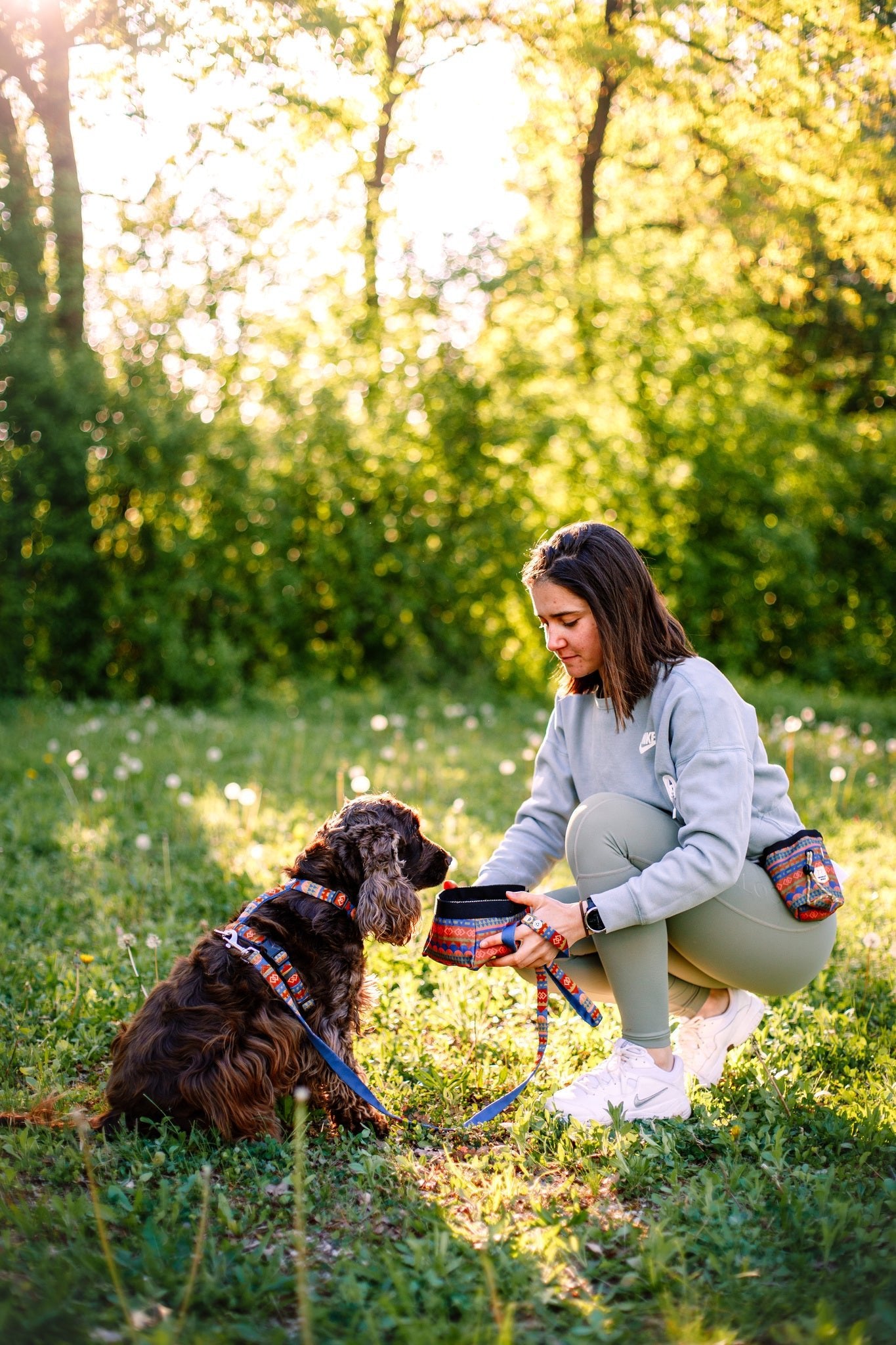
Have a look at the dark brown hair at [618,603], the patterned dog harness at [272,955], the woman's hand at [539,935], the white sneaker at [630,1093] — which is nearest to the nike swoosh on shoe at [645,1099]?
the white sneaker at [630,1093]

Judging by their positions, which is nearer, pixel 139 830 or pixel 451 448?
pixel 139 830

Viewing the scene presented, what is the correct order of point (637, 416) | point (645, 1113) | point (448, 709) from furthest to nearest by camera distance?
point (637, 416) → point (448, 709) → point (645, 1113)

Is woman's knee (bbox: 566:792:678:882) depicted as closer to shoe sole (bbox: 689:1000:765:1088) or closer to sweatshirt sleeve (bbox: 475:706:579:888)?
sweatshirt sleeve (bbox: 475:706:579:888)

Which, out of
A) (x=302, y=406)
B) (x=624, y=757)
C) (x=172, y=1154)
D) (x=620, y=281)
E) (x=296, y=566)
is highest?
(x=620, y=281)

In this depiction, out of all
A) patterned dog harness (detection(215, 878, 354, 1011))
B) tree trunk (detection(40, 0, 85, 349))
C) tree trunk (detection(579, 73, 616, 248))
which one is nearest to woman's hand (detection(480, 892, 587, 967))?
patterned dog harness (detection(215, 878, 354, 1011))

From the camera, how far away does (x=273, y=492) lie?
10.2 meters

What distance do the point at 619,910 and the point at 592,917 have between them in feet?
0.27

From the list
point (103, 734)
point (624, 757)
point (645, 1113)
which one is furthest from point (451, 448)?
point (645, 1113)

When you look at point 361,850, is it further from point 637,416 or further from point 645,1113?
point 637,416

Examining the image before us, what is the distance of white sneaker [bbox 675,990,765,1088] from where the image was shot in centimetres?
342

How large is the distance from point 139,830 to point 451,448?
5964 millimetres

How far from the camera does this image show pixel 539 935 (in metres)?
3.13

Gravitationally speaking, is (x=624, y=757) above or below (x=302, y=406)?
below

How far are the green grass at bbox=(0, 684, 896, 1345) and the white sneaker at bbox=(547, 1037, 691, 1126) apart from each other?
0.07m
